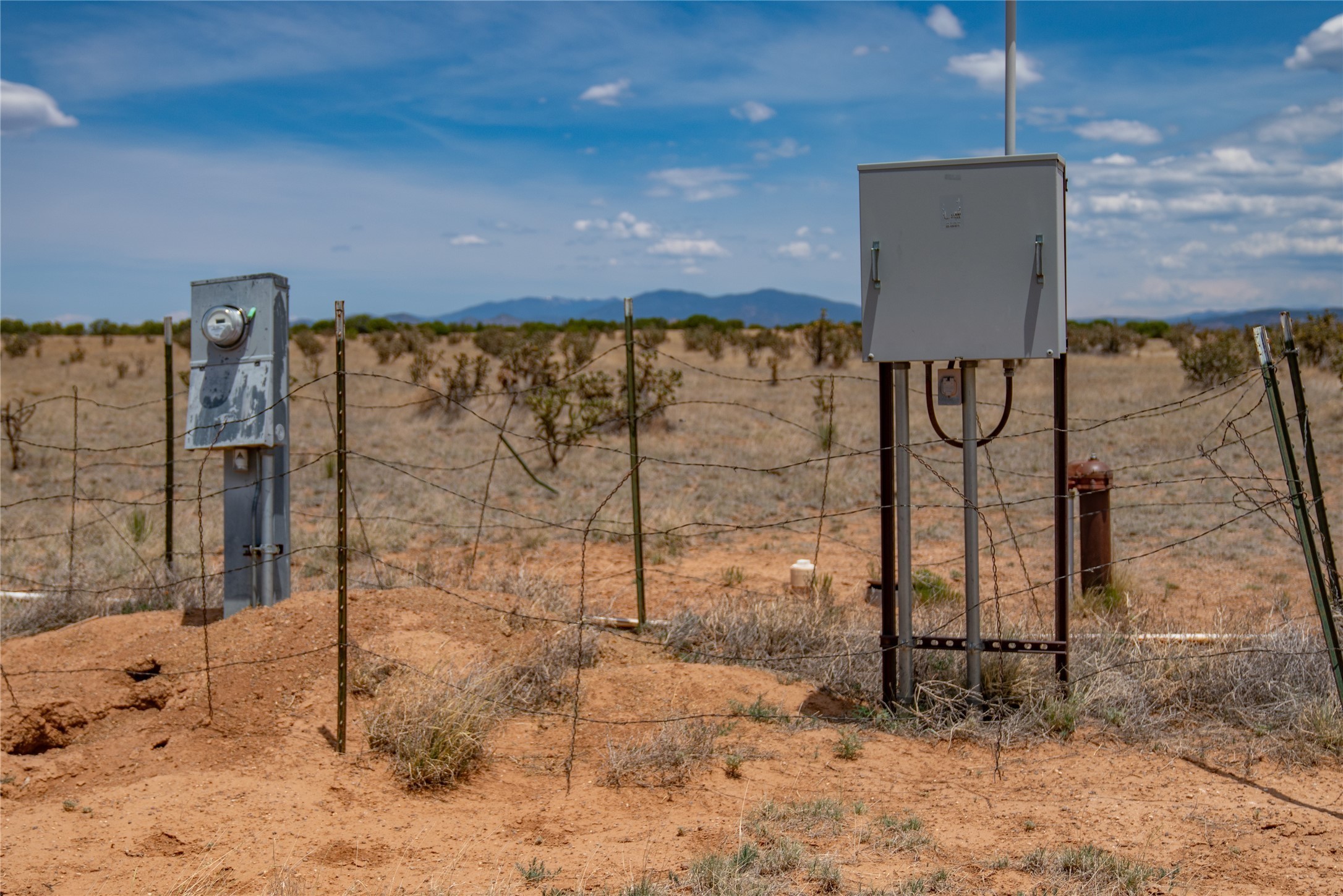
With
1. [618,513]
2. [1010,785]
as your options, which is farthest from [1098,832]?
[618,513]

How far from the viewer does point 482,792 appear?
4.50 metres

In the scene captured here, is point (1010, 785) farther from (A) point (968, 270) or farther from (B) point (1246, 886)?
(A) point (968, 270)

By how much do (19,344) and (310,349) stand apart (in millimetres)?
9715

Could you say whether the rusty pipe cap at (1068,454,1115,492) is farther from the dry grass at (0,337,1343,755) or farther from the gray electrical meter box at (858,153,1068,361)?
the gray electrical meter box at (858,153,1068,361)

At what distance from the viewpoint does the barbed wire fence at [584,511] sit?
5.70 m

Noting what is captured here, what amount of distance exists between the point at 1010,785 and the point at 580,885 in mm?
2063

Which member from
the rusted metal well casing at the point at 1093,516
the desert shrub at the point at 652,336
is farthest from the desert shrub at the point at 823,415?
the desert shrub at the point at 652,336

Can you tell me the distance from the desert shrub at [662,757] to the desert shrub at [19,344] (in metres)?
33.8

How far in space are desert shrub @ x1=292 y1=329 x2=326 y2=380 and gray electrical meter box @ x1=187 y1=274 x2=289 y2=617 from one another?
67.3ft

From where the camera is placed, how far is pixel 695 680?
5.68 metres

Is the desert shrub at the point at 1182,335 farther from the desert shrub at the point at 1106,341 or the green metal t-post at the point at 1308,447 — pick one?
the green metal t-post at the point at 1308,447

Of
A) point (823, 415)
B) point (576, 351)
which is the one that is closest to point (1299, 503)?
point (823, 415)

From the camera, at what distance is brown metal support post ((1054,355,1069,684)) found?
16.5 ft

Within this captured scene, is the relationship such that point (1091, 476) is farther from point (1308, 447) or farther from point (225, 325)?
point (225, 325)
